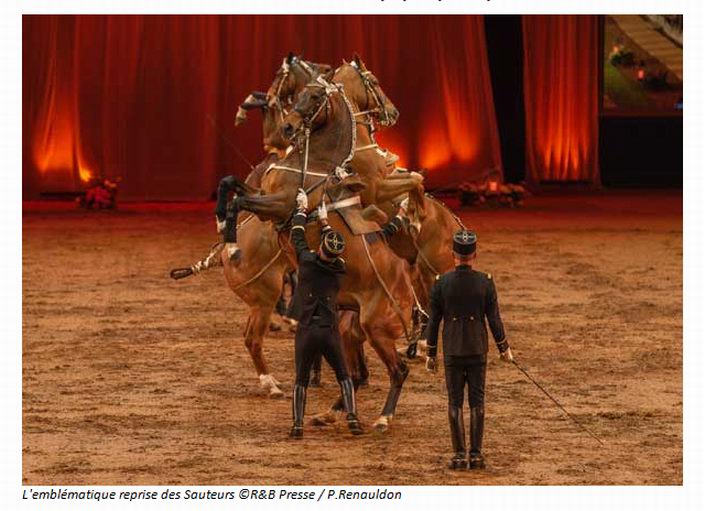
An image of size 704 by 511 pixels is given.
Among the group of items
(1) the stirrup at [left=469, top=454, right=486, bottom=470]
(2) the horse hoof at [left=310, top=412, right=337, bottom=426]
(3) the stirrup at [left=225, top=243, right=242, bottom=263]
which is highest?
(3) the stirrup at [left=225, top=243, right=242, bottom=263]

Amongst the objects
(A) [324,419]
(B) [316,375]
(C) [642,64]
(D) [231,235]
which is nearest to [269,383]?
(B) [316,375]

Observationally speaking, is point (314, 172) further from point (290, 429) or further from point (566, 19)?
point (566, 19)

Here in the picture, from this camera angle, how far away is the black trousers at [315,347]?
9961mm

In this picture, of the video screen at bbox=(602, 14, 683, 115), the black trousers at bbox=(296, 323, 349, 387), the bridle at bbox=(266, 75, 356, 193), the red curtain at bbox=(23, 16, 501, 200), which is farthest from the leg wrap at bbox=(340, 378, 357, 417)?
the video screen at bbox=(602, 14, 683, 115)

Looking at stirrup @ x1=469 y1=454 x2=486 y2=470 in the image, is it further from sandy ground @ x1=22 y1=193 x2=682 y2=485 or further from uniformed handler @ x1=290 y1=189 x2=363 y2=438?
uniformed handler @ x1=290 y1=189 x2=363 y2=438

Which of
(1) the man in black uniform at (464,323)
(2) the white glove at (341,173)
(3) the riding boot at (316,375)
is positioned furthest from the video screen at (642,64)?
(1) the man in black uniform at (464,323)

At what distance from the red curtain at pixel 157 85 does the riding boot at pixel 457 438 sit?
1929cm

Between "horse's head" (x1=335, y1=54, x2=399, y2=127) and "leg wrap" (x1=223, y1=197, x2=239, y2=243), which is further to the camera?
"horse's head" (x1=335, y1=54, x2=399, y2=127)

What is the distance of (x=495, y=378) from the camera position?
41.0ft

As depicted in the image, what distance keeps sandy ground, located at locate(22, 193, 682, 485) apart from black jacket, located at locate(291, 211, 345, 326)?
84 cm

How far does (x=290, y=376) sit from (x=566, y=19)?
18.8m

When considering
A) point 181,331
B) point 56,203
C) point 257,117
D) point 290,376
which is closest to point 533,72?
point 257,117

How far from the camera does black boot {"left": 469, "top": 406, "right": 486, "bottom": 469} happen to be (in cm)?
923

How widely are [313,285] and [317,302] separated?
0.37ft
